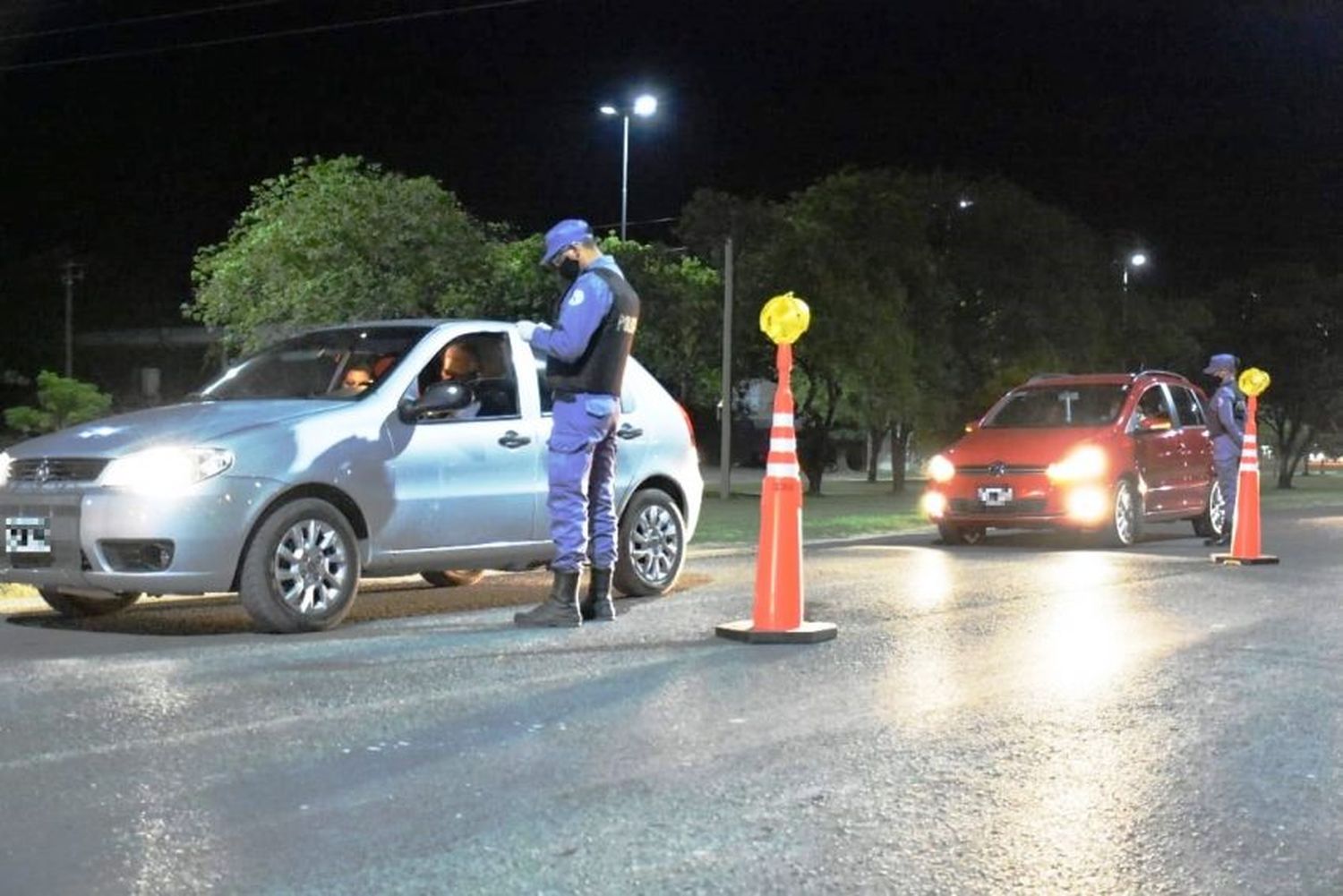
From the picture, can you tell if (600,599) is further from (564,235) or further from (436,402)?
(564,235)

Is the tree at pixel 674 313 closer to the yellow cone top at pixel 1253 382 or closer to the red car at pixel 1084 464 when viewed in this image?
the red car at pixel 1084 464

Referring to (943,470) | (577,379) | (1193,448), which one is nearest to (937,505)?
(943,470)

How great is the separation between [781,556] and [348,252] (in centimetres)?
1651

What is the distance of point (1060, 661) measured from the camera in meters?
7.45

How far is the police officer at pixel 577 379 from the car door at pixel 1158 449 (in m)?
8.43

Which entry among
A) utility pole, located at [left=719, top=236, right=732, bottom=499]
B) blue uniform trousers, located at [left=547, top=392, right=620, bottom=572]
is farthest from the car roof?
utility pole, located at [left=719, top=236, right=732, bottom=499]

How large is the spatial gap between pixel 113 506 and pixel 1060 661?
4.66 m

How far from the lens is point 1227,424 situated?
48.5 ft

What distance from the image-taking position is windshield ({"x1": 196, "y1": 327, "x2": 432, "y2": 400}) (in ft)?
29.6

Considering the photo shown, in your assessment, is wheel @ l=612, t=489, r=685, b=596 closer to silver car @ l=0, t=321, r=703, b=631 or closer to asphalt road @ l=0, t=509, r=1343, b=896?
silver car @ l=0, t=321, r=703, b=631

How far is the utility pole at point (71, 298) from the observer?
60219 millimetres

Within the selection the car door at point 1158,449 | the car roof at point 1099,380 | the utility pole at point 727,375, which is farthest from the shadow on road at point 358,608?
the utility pole at point 727,375

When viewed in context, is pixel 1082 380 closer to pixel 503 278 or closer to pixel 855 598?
pixel 855 598

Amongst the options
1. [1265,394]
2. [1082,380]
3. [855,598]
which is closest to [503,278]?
[1082,380]
